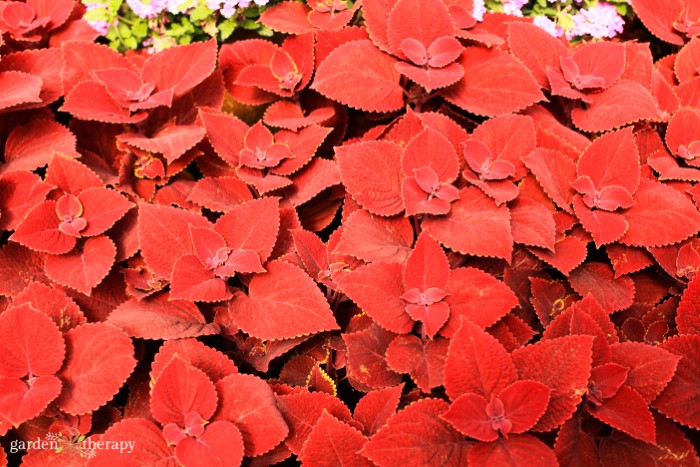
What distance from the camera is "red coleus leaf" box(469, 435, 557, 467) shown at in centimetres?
94

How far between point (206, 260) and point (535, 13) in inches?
46.6

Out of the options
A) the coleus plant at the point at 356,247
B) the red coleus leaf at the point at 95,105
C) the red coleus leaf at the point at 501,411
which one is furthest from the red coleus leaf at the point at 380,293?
the red coleus leaf at the point at 95,105

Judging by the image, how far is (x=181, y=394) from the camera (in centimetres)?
104

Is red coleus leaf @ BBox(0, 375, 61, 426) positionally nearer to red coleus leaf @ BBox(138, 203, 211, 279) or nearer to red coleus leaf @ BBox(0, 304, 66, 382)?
red coleus leaf @ BBox(0, 304, 66, 382)

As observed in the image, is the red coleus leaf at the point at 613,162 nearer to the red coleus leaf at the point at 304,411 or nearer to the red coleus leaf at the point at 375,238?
the red coleus leaf at the point at 375,238

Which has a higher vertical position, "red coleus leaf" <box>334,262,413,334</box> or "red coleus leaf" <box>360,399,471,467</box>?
"red coleus leaf" <box>334,262,413,334</box>

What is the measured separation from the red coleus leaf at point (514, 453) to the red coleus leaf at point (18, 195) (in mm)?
990

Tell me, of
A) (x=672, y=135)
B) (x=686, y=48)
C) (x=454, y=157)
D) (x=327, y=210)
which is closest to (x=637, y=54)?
(x=686, y=48)

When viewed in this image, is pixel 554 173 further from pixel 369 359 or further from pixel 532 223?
pixel 369 359

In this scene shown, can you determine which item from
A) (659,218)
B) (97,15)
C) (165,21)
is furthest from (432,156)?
(97,15)

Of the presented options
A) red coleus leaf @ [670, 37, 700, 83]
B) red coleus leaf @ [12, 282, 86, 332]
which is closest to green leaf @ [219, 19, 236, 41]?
red coleus leaf @ [12, 282, 86, 332]

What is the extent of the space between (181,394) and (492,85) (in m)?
0.97

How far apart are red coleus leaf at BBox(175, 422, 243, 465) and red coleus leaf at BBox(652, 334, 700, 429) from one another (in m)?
0.68

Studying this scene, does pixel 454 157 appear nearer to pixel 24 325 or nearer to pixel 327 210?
pixel 327 210
